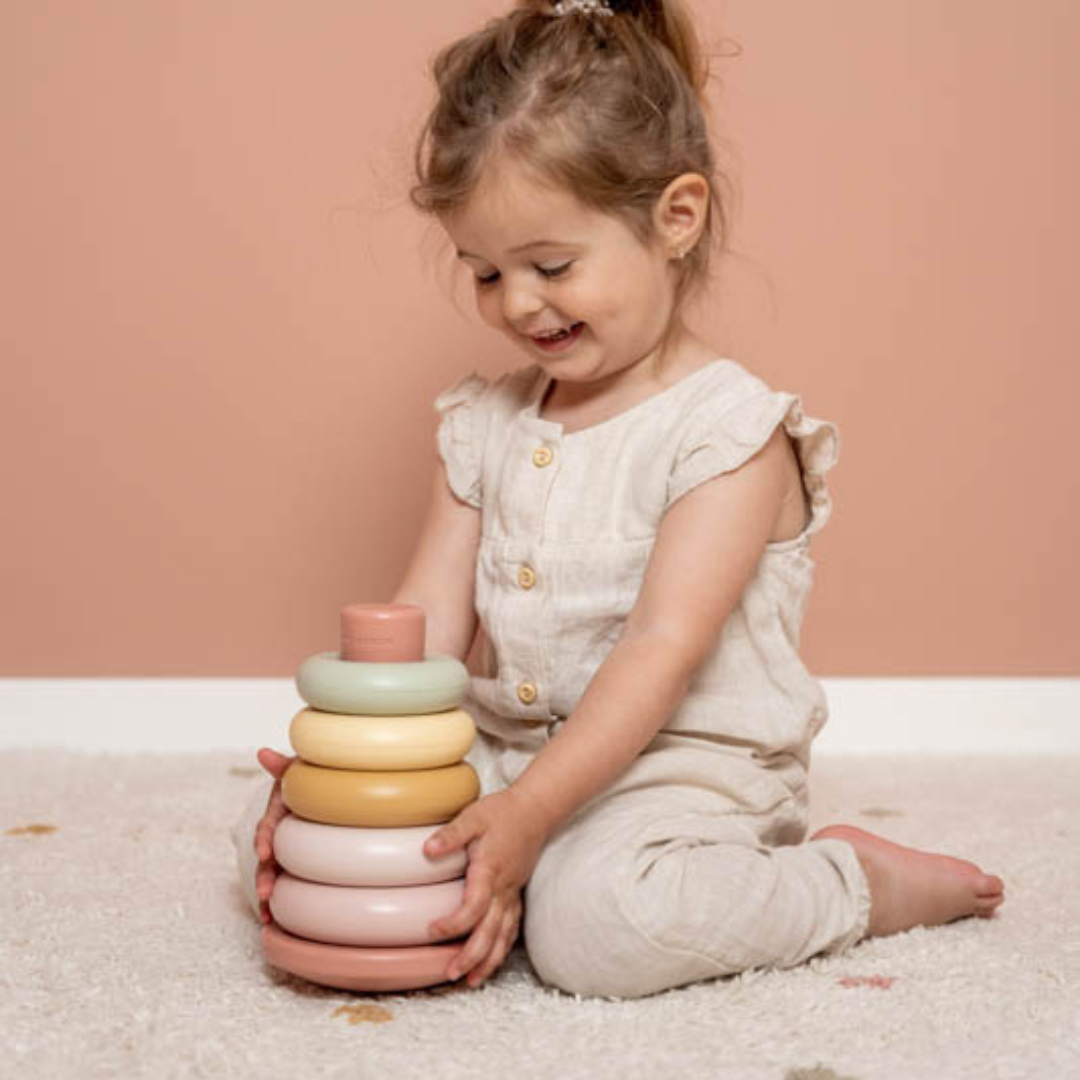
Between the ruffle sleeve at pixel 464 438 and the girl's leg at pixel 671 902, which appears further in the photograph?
the ruffle sleeve at pixel 464 438

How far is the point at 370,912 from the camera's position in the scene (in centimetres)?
87

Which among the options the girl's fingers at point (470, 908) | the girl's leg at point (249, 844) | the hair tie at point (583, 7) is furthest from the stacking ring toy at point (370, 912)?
the hair tie at point (583, 7)

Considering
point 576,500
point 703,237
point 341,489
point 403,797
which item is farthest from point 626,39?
point 341,489

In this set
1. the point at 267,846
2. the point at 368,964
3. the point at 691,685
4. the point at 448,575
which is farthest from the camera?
the point at 448,575

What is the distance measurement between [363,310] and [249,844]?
0.75 metres

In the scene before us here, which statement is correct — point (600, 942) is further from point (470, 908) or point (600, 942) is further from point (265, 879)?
point (265, 879)

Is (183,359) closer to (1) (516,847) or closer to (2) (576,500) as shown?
(2) (576,500)

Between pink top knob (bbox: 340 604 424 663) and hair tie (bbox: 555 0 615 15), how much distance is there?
19.4 inches

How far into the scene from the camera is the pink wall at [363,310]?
5.26 ft

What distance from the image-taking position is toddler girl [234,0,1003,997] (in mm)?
927

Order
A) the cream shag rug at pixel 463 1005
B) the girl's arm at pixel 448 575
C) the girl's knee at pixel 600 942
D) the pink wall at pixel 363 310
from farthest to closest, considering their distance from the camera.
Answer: the pink wall at pixel 363 310, the girl's arm at pixel 448 575, the girl's knee at pixel 600 942, the cream shag rug at pixel 463 1005

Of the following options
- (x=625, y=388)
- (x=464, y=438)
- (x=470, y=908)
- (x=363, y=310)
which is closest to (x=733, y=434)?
(x=625, y=388)

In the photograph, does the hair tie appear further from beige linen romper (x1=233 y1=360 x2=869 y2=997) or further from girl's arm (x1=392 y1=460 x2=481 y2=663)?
girl's arm (x1=392 y1=460 x2=481 y2=663)

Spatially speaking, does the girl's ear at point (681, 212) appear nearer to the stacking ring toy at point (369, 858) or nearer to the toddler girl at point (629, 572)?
the toddler girl at point (629, 572)
